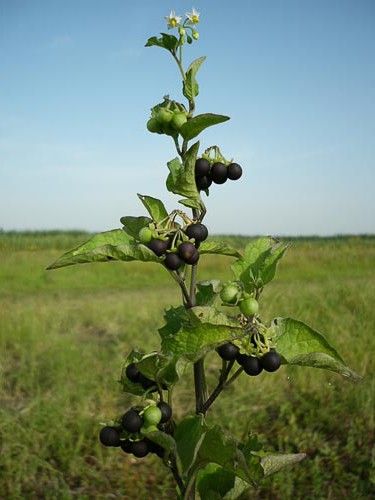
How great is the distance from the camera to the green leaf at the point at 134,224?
4.23ft

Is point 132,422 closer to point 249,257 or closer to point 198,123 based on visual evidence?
point 249,257

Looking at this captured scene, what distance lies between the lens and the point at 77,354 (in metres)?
6.02

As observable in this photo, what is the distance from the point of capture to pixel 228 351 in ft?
3.83

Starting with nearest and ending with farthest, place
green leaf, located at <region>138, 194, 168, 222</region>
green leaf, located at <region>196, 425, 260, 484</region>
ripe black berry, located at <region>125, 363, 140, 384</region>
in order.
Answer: green leaf, located at <region>196, 425, 260, 484</region>
ripe black berry, located at <region>125, 363, 140, 384</region>
green leaf, located at <region>138, 194, 168, 222</region>

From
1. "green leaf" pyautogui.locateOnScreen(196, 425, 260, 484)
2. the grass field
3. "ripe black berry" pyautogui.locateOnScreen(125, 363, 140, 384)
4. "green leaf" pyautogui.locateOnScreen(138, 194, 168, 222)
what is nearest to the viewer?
Result: "green leaf" pyautogui.locateOnScreen(196, 425, 260, 484)

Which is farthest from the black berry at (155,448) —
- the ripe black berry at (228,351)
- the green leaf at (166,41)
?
the green leaf at (166,41)

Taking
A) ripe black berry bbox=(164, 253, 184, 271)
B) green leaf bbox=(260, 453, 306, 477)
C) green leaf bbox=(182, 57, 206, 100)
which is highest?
green leaf bbox=(182, 57, 206, 100)

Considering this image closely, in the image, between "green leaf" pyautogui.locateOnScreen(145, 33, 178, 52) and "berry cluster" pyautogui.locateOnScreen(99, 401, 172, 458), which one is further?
"green leaf" pyautogui.locateOnScreen(145, 33, 178, 52)

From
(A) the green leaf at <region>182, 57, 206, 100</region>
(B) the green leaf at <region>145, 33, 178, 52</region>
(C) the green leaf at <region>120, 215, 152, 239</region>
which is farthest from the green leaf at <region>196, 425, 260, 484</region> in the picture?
(B) the green leaf at <region>145, 33, 178, 52</region>

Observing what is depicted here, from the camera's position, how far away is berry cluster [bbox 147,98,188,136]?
1263 millimetres

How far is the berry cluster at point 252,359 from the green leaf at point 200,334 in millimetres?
45

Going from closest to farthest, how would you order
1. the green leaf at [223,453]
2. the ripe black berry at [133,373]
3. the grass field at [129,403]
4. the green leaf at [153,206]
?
the green leaf at [223,453] → the ripe black berry at [133,373] → the green leaf at [153,206] → the grass field at [129,403]

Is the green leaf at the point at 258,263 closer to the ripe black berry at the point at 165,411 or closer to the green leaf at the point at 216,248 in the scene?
the green leaf at the point at 216,248

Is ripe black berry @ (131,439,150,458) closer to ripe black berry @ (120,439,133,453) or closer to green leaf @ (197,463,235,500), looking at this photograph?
ripe black berry @ (120,439,133,453)
